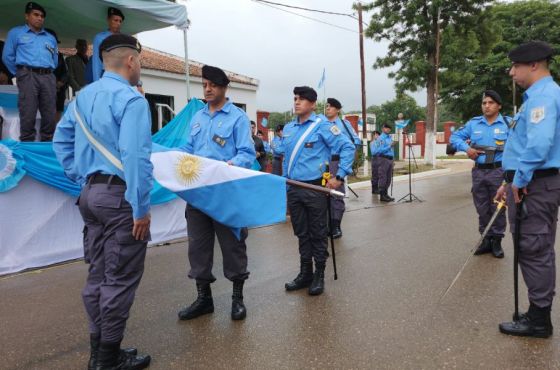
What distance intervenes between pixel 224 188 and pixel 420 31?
20.6m

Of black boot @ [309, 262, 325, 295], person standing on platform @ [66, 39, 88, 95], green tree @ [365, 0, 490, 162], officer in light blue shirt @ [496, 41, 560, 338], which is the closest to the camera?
officer in light blue shirt @ [496, 41, 560, 338]

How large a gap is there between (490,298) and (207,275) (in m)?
2.56

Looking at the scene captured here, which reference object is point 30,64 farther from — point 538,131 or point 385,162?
point 385,162

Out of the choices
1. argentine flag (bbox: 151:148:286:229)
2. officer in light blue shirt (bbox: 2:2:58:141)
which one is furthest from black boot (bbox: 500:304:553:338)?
officer in light blue shirt (bbox: 2:2:58:141)

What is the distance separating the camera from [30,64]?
5.55m

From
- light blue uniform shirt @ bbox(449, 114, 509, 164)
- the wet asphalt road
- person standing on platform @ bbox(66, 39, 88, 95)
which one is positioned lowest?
the wet asphalt road

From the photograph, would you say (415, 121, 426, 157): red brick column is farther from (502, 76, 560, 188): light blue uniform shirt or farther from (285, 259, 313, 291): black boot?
(502, 76, 560, 188): light blue uniform shirt

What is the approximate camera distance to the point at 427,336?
3156 millimetres

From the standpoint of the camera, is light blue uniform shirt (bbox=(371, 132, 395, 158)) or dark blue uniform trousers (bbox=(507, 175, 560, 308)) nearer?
dark blue uniform trousers (bbox=(507, 175, 560, 308))

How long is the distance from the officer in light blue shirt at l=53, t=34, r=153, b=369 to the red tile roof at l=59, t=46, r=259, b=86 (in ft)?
44.1

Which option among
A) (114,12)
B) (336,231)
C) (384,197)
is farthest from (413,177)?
(114,12)

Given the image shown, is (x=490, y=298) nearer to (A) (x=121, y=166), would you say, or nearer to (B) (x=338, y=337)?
→ (B) (x=338, y=337)

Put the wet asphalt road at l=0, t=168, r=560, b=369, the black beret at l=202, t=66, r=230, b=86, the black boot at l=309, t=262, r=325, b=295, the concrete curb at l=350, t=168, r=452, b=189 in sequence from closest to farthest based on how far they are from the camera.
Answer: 1. the wet asphalt road at l=0, t=168, r=560, b=369
2. the black beret at l=202, t=66, r=230, b=86
3. the black boot at l=309, t=262, r=325, b=295
4. the concrete curb at l=350, t=168, r=452, b=189

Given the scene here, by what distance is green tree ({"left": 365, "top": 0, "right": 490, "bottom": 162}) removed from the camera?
67.0 feet
